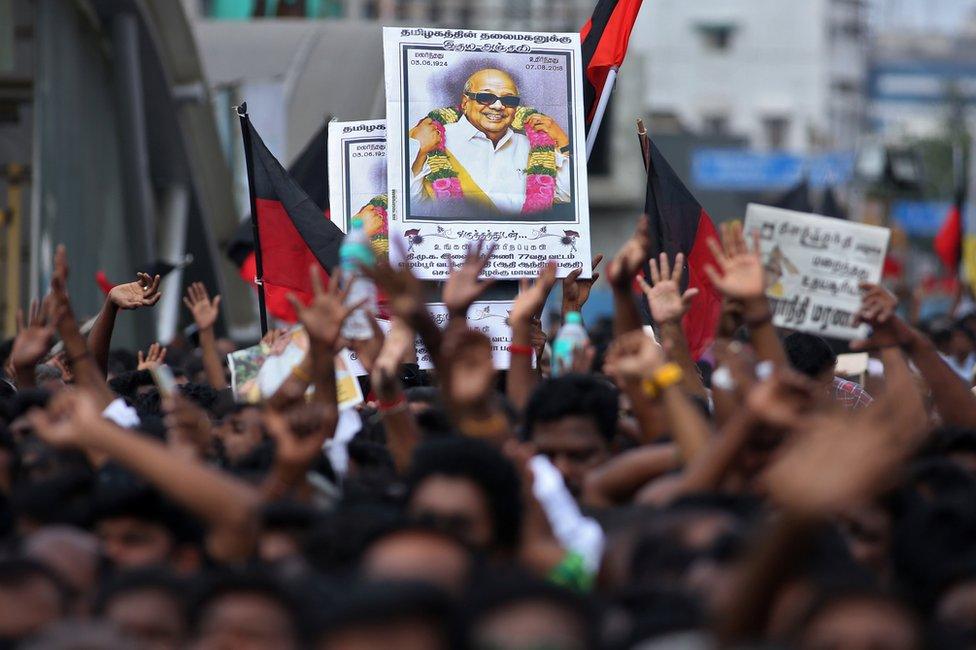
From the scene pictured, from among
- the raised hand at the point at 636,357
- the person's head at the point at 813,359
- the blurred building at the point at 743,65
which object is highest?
the blurred building at the point at 743,65

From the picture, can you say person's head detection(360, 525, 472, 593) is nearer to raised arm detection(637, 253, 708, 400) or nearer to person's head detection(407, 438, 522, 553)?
person's head detection(407, 438, 522, 553)

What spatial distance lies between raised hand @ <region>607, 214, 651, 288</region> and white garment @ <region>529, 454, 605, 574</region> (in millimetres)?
1130

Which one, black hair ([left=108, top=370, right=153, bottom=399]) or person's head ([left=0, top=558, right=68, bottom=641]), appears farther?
black hair ([left=108, top=370, right=153, bottom=399])

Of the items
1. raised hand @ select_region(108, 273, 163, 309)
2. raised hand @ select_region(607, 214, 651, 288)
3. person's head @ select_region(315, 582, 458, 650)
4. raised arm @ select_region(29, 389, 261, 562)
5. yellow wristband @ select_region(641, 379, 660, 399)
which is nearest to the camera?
person's head @ select_region(315, 582, 458, 650)

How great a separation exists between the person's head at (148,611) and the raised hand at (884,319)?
312 centimetres

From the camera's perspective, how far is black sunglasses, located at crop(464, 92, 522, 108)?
332 inches

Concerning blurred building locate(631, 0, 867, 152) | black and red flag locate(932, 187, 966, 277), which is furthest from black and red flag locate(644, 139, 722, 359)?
blurred building locate(631, 0, 867, 152)

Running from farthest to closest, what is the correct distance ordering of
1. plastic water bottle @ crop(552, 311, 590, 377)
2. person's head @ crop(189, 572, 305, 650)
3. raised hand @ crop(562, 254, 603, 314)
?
raised hand @ crop(562, 254, 603, 314), plastic water bottle @ crop(552, 311, 590, 377), person's head @ crop(189, 572, 305, 650)

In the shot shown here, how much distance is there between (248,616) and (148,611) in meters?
0.30

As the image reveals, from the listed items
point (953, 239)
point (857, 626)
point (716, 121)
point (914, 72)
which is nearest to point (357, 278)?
point (857, 626)

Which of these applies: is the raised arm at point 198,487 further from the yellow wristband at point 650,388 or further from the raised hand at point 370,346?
the raised hand at point 370,346

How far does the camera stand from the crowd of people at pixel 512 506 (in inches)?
145

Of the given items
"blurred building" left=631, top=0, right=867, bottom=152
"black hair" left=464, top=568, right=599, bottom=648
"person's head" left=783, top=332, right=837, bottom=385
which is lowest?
"black hair" left=464, top=568, right=599, bottom=648

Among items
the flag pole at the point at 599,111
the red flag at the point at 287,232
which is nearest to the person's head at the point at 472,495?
the red flag at the point at 287,232
